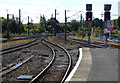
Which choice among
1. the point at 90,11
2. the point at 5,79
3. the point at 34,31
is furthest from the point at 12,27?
the point at 5,79

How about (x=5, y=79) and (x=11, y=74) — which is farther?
(x=11, y=74)

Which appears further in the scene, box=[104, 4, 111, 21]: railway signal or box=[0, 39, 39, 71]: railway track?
box=[104, 4, 111, 21]: railway signal

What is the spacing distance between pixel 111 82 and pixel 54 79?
3.39m

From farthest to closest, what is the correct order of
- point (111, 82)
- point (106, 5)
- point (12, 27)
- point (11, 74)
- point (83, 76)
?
point (12, 27) → point (106, 5) → point (11, 74) → point (83, 76) → point (111, 82)

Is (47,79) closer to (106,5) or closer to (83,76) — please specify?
(83,76)

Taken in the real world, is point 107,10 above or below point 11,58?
above

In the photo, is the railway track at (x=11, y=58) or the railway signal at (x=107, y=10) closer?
the railway track at (x=11, y=58)

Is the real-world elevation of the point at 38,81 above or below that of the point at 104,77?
below

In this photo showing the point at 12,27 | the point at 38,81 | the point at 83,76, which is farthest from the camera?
the point at 12,27

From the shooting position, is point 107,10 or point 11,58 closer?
point 107,10

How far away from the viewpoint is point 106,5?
15.2 metres

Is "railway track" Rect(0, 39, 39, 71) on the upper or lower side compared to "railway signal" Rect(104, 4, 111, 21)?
lower

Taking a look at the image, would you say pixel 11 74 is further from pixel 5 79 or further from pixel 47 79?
pixel 47 79

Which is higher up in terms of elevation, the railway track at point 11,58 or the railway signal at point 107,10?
the railway signal at point 107,10
